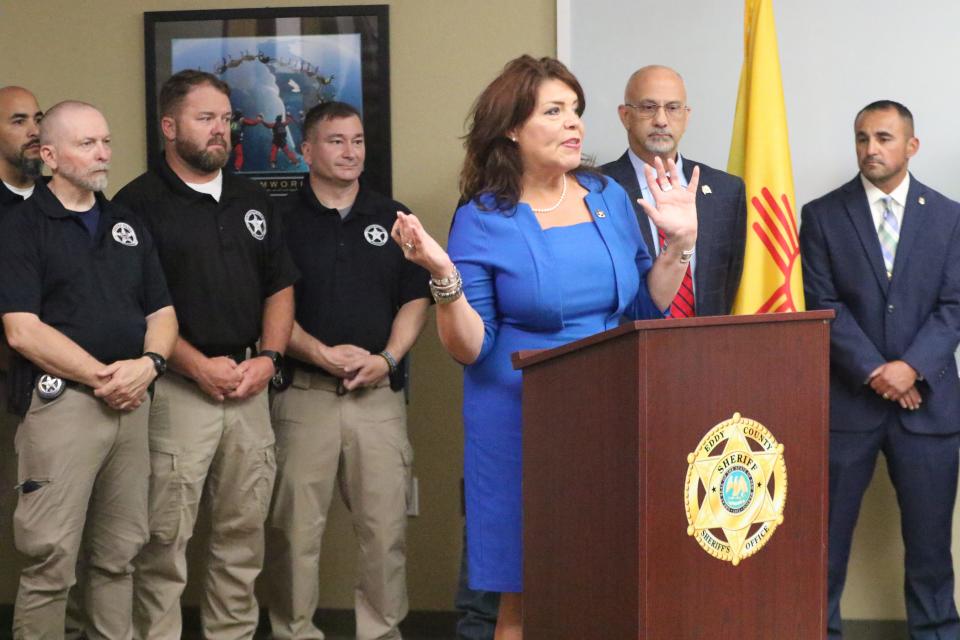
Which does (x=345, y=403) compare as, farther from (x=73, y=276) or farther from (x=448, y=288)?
(x=448, y=288)

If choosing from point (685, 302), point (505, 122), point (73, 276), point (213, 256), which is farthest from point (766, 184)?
point (73, 276)

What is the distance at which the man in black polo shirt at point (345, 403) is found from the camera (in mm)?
4258

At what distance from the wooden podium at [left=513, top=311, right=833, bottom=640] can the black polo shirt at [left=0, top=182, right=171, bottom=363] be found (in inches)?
70.7

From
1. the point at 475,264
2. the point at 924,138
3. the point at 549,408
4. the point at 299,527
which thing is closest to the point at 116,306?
the point at 299,527

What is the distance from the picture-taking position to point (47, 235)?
358 cm

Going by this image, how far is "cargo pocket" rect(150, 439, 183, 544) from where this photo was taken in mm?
3900

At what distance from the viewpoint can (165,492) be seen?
3.91 metres

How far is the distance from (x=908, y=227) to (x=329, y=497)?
85.3 inches

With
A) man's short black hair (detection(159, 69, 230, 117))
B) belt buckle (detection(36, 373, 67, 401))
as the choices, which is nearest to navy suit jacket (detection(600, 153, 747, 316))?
man's short black hair (detection(159, 69, 230, 117))

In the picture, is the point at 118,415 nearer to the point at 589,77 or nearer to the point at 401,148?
the point at 401,148

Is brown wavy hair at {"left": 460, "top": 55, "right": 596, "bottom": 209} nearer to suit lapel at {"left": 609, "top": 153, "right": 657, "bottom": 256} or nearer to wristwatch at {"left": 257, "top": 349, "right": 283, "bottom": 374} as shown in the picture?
suit lapel at {"left": 609, "top": 153, "right": 657, "bottom": 256}

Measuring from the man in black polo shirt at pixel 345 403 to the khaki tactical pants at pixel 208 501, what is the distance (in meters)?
0.16

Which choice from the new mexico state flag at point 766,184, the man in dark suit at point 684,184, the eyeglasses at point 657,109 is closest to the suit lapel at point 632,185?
the man in dark suit at point 684,184

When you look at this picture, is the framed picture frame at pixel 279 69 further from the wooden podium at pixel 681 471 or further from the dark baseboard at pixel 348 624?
the wooden podium at pixel 681 471
